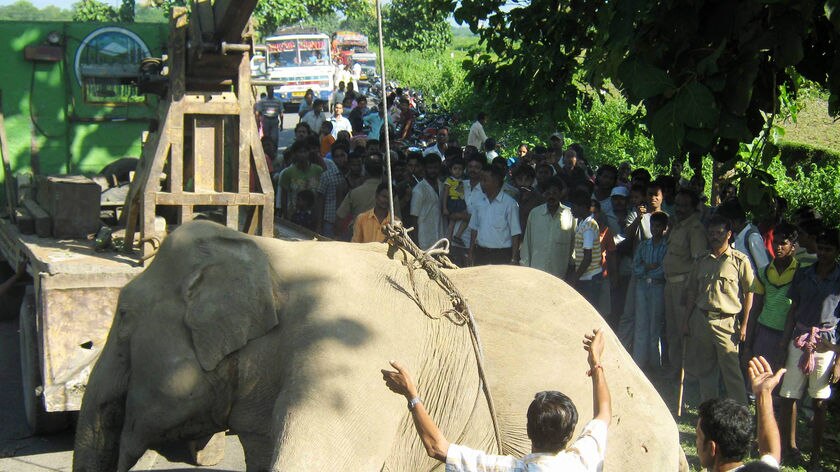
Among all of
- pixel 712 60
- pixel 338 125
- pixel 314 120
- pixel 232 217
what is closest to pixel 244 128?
pixel 232 217

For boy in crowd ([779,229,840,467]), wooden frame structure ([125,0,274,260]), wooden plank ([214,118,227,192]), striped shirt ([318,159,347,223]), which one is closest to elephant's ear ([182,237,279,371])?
wooden frame structure ([125,0,274,260])

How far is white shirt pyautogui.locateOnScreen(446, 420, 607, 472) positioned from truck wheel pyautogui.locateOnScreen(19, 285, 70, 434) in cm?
407

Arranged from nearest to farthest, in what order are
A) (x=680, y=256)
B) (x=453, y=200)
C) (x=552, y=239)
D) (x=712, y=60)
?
(x=712, y=60) → (x=680, y=256) → (x=552, y=239) → (x=453, y=200)

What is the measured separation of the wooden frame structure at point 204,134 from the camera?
7.21m

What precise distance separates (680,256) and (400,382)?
515cm

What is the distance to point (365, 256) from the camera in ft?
15.4

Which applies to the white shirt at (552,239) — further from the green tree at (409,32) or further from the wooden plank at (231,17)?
the green tree at (409,32)

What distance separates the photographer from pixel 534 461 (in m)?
3.64

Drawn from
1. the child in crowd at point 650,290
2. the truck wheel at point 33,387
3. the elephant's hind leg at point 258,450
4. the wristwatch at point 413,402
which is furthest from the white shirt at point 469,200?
the wristwatch at point 413,402

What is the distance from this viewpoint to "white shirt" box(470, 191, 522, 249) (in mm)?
9773

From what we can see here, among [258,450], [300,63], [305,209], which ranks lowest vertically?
[258,450]

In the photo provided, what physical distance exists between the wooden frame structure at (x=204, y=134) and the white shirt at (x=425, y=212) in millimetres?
3023

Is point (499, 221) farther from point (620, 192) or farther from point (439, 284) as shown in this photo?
point (439, 284)

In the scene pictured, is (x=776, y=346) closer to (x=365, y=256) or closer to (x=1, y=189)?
(x=365, y=256)
